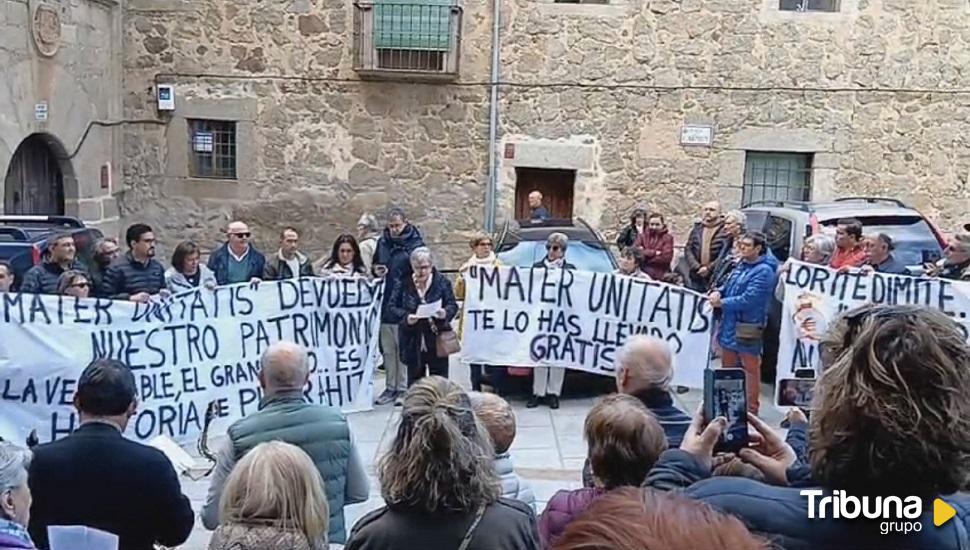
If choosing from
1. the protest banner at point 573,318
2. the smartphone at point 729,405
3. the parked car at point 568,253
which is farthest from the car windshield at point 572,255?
the smartphone at point 729,405

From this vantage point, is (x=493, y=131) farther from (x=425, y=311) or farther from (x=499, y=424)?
(x=499, y=424)

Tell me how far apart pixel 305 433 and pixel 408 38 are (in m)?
11.3

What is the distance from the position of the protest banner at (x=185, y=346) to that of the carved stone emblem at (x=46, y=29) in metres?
6.62

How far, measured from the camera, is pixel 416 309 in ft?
26.8

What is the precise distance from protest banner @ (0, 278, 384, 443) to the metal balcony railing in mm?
7061

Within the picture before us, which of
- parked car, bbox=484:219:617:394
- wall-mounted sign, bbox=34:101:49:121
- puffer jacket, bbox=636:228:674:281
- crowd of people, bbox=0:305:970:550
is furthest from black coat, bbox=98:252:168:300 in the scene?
wall-mounted sign, bbox=34:101:49:121

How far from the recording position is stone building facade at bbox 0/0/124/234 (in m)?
11.6

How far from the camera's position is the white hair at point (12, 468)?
2.73 m

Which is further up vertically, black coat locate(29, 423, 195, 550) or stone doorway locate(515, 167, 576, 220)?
stone doorway locate(515, 167, 576, 220)

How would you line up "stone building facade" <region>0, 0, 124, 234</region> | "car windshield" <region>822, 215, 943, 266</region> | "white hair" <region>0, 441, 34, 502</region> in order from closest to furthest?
"white hair" <region>0, 441, 34, 502</region>, "car windshield" <region>822, 215, 943, 266</region>, "stone building facade" <region>0, 0, 124, 234</region>

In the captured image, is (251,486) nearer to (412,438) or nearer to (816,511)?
(412,438)

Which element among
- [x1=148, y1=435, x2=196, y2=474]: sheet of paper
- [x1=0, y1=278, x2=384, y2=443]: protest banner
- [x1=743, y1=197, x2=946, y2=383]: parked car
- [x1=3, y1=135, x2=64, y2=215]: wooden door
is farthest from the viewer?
[x1=3, y1=135, x2=64, y2=215]: wooden door

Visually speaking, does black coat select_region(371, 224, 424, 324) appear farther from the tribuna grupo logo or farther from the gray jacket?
the tribuna grupo logo

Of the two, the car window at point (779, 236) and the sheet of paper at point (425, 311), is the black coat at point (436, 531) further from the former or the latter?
the car window at point (779, 236)
